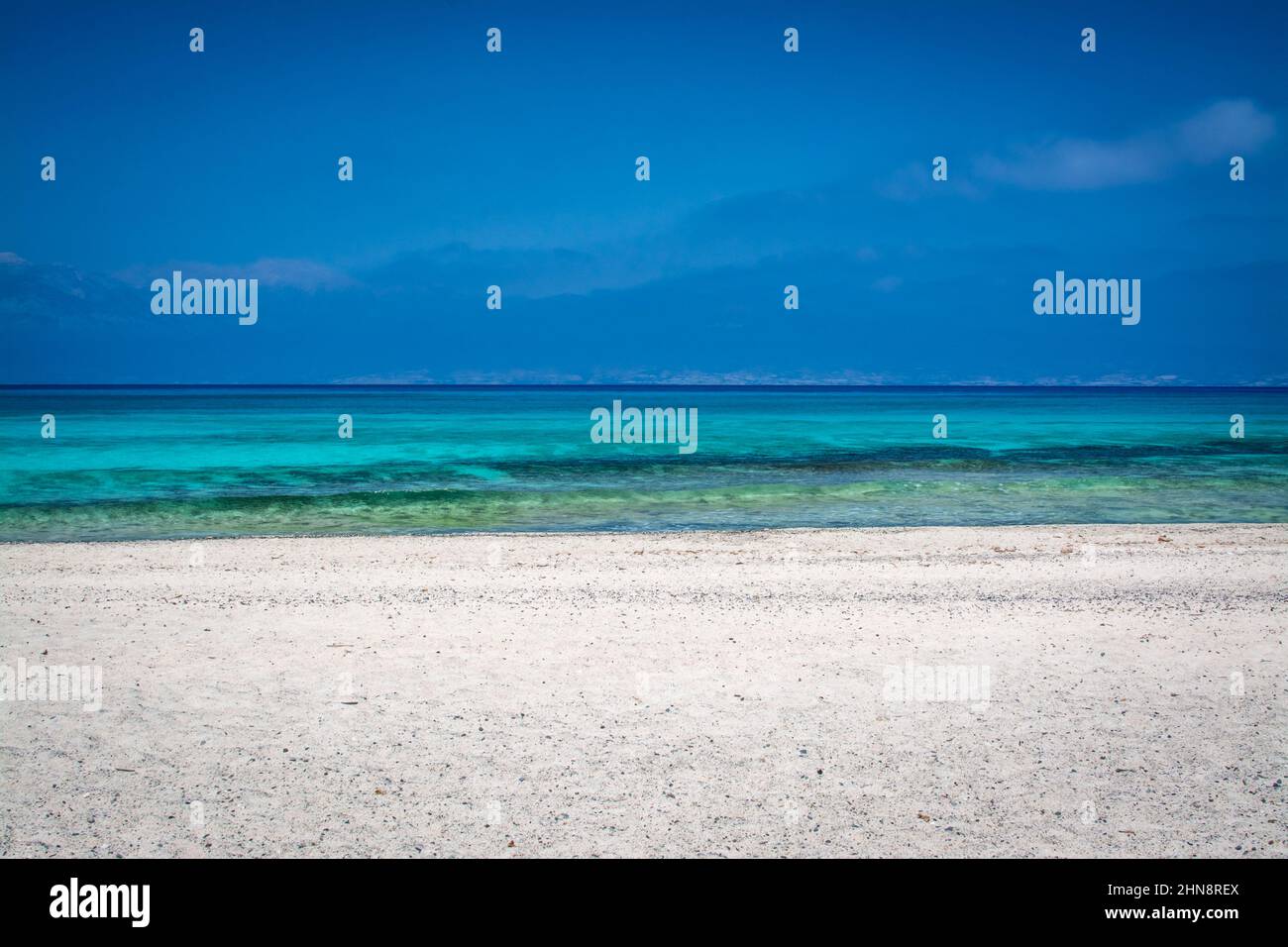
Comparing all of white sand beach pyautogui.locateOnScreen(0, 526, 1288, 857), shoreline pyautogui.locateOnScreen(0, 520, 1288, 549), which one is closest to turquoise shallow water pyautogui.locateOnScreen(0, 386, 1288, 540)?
shoreline pyautogui.locateOnScreen(0, 520, 1288, 549)

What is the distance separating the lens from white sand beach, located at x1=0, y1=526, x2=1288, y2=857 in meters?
5.36

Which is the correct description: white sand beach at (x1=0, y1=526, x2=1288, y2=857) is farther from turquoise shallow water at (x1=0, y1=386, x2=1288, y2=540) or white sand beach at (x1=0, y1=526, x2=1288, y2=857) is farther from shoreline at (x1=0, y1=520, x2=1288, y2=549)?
turquoise shallow water at (x1=0, y1=386, x2=1288, y2=540)

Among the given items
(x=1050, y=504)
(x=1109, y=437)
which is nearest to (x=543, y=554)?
(x=1050, y=504)

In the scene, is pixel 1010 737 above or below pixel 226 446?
below

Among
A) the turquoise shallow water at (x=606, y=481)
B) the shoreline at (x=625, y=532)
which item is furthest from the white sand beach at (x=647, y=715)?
the turquoise shallow water at (x=606, y=481)

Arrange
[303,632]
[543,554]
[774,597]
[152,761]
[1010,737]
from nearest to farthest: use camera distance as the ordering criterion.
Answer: [152,761], [1010,737], [303,632], [774,597], [543,554]

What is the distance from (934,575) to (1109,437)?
156 ft

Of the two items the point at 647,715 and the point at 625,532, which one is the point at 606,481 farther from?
the point at 647,715

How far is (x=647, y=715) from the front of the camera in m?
7.38

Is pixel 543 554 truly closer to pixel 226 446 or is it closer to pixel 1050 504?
pixel 1050 504

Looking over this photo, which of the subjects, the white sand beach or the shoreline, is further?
the shoreline

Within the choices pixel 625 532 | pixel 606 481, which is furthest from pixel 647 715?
pixel 606 481

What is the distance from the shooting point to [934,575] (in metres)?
13.8
